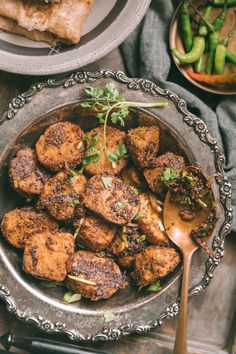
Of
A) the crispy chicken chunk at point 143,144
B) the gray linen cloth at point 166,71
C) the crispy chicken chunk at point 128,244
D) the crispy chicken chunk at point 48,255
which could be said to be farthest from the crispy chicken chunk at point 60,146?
the gray linen cloth at point 166,71

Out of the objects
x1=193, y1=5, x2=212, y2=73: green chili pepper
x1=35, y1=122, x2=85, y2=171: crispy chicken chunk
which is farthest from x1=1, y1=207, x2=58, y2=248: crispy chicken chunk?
x1=193, y1=5, x2=212, y2=73: green chili pepper

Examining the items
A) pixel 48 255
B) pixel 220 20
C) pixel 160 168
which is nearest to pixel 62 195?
pixel 48 255

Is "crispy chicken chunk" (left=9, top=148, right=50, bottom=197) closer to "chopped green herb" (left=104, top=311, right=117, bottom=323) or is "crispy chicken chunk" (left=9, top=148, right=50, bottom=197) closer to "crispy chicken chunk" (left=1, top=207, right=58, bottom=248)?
"crispy chicken chunk" (left=1, top=207, right=58, bottom=248)

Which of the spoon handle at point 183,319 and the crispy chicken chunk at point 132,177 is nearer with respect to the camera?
the spoon handle at point 183,319

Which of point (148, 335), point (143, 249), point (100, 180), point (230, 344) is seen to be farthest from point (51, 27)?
point (230, 344)

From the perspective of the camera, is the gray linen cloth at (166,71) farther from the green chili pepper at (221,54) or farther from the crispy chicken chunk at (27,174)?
the crispy chicken chunk at (27,174)

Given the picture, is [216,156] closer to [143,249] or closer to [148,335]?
[143,249]

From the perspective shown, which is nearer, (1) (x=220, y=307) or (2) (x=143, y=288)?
(2) (x=143, y=288)
